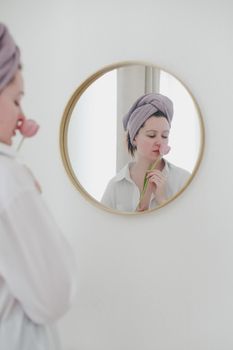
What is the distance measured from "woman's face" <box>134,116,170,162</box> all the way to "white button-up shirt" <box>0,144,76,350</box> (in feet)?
2.55

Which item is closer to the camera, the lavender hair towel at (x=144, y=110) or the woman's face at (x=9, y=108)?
the woman's face at (x=9, y=108)

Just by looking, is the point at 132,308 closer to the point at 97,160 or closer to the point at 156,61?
the point at 97,160

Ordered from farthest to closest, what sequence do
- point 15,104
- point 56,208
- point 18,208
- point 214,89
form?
point 56,208
point 214,89
point 15,104
point 18,208

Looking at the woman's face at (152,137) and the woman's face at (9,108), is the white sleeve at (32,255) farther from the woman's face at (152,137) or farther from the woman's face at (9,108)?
the woman's face at (152,137)

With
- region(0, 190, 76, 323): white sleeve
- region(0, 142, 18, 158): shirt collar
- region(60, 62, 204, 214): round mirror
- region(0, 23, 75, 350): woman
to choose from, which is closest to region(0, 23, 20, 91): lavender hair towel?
region(0, 23, 75, 350): woman

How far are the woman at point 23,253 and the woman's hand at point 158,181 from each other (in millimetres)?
763

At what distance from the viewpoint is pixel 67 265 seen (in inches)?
43.8

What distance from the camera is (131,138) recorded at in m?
1.87

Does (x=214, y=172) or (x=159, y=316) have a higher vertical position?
(x=214, y=172)

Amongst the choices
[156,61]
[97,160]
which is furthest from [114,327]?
[156,61]

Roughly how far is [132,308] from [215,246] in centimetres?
38

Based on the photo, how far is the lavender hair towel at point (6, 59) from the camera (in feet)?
3.75

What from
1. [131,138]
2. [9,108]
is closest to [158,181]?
[131,138]

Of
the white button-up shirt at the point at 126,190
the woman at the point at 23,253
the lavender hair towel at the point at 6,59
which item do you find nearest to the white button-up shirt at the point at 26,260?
the woman at the point at 23,253
